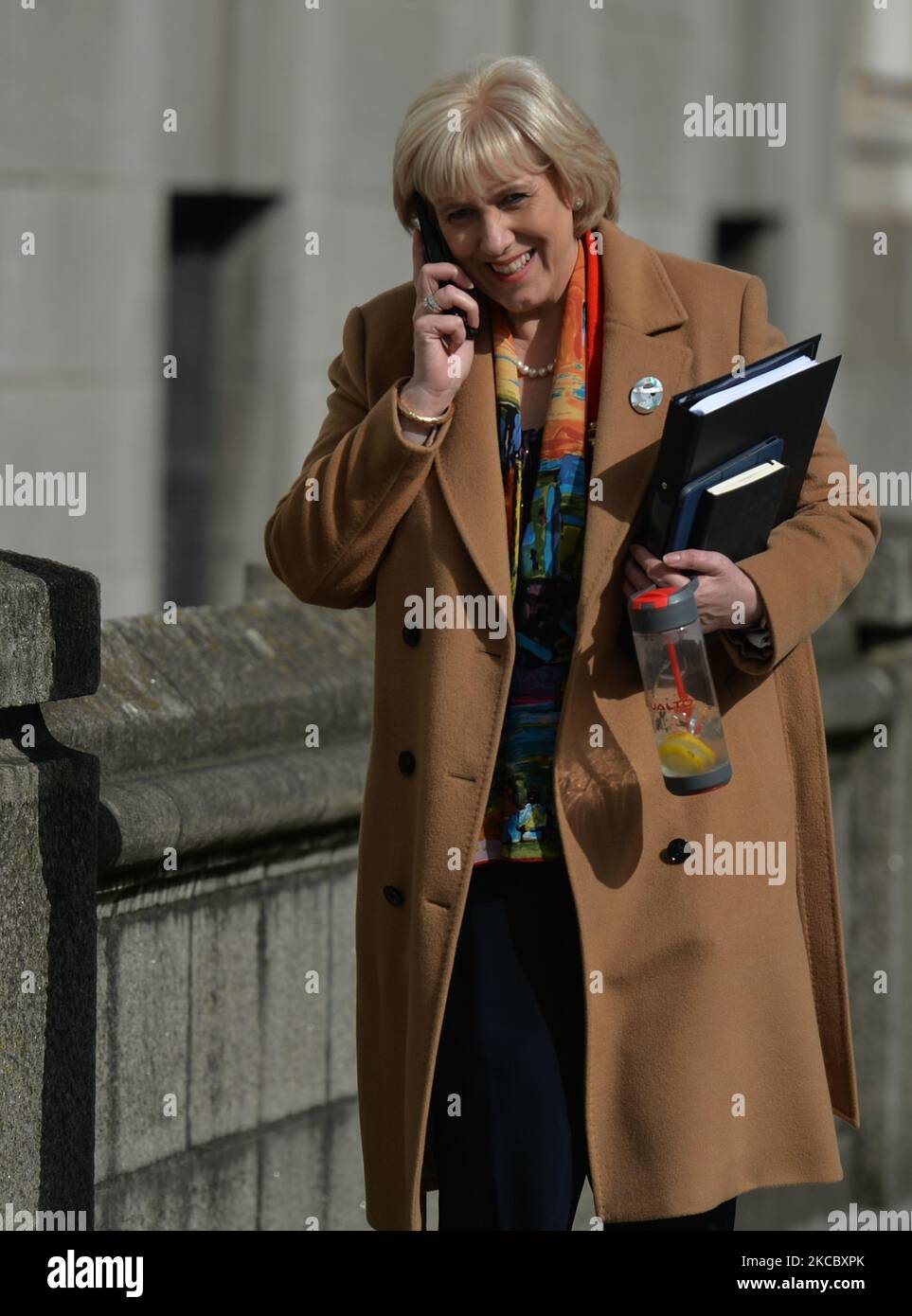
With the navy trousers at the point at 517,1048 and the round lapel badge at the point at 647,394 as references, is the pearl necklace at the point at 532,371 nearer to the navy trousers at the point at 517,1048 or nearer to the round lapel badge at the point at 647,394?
the round lapel badge at the point at 647,394

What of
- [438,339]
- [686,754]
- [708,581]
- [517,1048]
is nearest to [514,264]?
[438,339]

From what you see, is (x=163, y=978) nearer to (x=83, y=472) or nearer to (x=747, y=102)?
(x=83, y=472)

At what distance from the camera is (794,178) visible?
44.2 ft

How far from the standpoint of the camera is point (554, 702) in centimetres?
326

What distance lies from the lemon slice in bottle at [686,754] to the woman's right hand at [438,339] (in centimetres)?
59

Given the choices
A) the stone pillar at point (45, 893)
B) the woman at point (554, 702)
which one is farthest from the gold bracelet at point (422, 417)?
the stone pillar at point (45, 893)

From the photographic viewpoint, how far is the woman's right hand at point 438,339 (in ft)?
10.3

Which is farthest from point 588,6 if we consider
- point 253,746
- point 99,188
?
point 253,746

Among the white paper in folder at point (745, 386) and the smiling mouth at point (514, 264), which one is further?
the smiling mouth at point (514, 264)

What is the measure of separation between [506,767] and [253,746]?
97cm

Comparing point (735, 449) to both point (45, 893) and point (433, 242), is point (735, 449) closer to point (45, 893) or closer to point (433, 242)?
point (433, 242)

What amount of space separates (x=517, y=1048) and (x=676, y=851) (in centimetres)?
39

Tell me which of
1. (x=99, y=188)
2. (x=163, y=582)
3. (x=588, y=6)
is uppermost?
(x=588, y=6)

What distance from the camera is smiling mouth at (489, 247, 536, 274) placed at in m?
3.16
